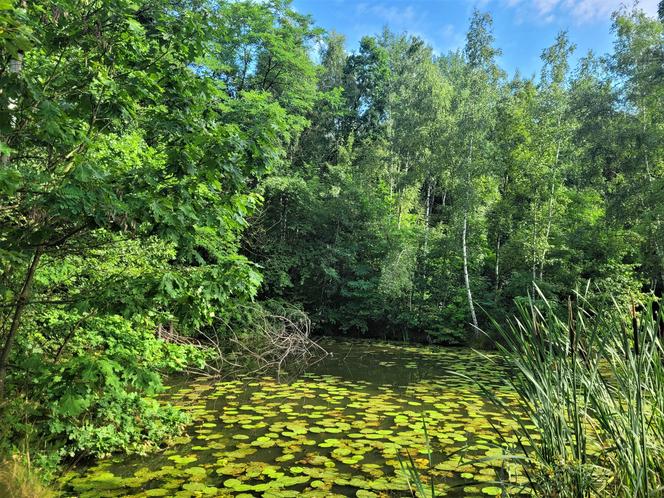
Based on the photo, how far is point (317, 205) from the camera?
16938 millimetres

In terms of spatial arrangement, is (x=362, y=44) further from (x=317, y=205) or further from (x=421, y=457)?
(x=421, y=457)

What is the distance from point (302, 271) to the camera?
16.3m

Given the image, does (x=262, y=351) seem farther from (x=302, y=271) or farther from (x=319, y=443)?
(x=302, y=271)

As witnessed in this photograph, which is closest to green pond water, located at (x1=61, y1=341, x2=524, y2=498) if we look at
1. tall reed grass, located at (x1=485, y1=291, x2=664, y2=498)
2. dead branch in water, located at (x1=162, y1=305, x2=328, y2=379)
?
tall reed grass, located at (x1=485, y1=291, x2=664, y2=498)

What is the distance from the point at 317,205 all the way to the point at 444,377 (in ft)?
32.5

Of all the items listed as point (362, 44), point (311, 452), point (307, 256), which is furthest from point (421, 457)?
point (362, 44)

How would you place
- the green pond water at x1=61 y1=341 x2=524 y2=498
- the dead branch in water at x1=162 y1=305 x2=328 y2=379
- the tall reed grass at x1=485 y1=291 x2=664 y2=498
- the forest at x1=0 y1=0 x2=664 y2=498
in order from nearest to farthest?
the tall reed grass at x1=485 y1=291 x2=664 y2=498 → the forest at x1=0 y1=0 x2=664 y2=498 → the green pond water at x1=61 y1=341 x2=524 y2=498 → the dead branch in water at x1=162 y1=305 x2=328 y2=379

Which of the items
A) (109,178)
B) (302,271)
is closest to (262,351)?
(302,271)

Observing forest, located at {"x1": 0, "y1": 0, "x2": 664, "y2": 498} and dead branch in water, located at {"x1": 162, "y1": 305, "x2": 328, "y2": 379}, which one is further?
dead branch in water, located at {"x1": 162, "y1": 305, "x2": 328, "y2": 379}

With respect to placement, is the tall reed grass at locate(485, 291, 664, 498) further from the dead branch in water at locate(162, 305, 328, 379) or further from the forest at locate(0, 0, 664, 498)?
the dead branch in water at locate(162, 305, 328, 379)

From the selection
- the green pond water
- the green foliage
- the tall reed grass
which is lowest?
the green pond water

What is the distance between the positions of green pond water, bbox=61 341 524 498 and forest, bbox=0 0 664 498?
0.04 meters

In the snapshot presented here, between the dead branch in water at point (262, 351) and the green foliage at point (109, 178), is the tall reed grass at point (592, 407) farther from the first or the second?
the dead branch in water at point (262, 351)

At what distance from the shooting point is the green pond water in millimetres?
3406
